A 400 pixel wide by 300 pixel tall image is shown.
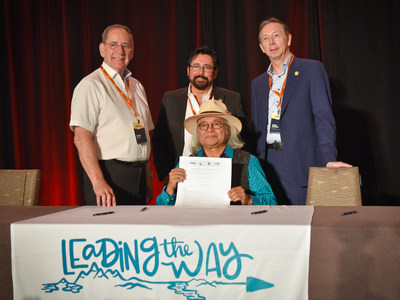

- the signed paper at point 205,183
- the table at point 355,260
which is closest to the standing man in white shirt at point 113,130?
the signed paper at point 205,183

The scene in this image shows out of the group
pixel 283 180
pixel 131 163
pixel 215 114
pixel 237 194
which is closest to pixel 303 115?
pixel 283 180

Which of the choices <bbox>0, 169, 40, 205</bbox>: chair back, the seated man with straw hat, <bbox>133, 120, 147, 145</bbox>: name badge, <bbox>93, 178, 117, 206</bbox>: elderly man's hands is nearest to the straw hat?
the seated man with straw hat

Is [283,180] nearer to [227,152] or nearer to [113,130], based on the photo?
[227,152]

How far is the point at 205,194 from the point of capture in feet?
6.65

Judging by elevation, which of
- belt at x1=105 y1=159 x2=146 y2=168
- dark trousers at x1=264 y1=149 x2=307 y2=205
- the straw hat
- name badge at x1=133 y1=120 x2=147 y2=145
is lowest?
dark trousers at x1=264 y1=149 x2=307 y2=205

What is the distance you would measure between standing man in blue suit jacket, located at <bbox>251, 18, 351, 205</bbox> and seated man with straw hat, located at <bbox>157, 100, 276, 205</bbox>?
1.47 feet

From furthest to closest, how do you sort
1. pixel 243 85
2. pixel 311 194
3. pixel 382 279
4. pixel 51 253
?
pixel 243 85
pixel 311 194
pixel 51 253
pixel 382 279

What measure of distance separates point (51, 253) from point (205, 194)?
0.84m

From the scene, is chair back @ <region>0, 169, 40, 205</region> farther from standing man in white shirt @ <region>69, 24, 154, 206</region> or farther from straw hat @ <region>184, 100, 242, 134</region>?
straw hat @ <region>184, 100, 242, 134</region>

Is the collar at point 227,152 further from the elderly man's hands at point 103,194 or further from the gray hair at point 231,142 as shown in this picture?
the elderly man's hands at point 103,194

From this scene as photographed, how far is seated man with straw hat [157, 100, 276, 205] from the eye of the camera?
7.85 ft

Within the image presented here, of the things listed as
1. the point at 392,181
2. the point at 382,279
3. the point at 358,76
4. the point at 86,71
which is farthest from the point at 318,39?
the point at 382,279

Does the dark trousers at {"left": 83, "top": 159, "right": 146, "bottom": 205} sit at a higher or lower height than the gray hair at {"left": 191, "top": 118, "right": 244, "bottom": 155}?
lower

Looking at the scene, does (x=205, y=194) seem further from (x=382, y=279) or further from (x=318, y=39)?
(x=318, y=39)
